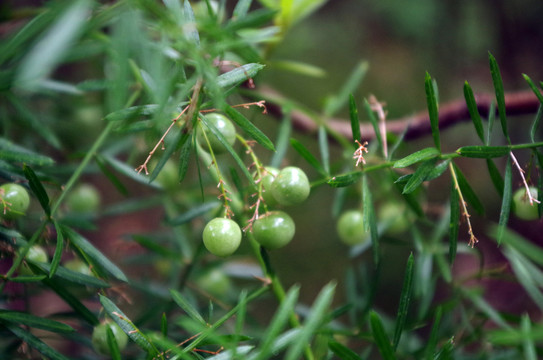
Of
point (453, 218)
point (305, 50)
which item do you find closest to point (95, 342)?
point (453, 218)

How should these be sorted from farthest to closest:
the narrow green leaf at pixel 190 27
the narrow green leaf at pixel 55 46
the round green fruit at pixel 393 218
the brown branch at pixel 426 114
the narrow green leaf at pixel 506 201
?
the round green fruit at pixel 393 218
the brown branch at pixel 426 114
the narrow green leaf at pixel 506 201
the narrow green leaf at pixel 190 27
the narrow green leaf at pixel 55 46

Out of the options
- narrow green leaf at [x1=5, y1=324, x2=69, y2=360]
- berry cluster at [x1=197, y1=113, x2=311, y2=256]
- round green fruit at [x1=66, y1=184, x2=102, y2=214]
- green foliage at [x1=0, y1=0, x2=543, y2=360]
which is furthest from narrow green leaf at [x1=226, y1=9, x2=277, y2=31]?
round green fruit at [x1=66, y1=184, x2=102, y2=214]

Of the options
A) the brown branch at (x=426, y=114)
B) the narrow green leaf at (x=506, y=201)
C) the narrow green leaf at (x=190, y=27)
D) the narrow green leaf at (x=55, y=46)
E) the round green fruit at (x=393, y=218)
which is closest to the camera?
the narrow green leaf at (x=55, y=46)

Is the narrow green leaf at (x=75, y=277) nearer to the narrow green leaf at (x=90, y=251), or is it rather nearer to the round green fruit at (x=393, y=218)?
the narrow green leaf at (x=90, y=251)

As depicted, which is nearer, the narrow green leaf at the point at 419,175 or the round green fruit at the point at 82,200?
the narrow green leaf at the point at 419,175

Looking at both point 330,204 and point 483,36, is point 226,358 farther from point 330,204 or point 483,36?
point 483,36

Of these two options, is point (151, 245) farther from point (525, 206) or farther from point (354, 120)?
point (525, 206)

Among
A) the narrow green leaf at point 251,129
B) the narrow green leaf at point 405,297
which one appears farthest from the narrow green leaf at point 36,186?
the narrow green leaf at point 405,297
